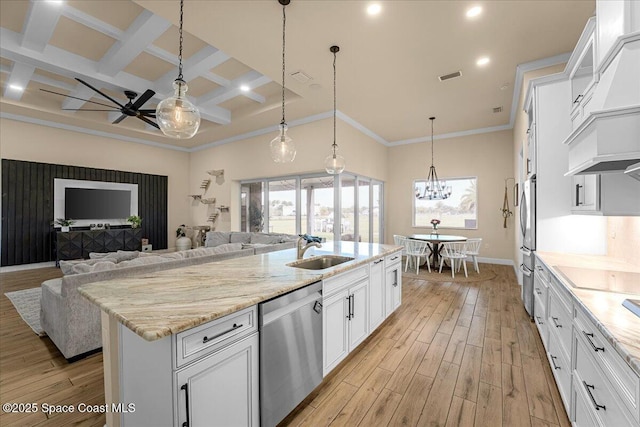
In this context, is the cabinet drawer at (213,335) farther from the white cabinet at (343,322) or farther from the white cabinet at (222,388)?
the white cabinet at (343,322)

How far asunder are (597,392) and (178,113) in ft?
11.0

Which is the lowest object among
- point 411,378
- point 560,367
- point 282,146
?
point 411,378

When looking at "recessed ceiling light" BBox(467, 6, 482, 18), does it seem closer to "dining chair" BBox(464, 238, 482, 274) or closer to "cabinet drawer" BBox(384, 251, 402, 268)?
"cabinet drawer" BBox(384, 251, 402, 268)

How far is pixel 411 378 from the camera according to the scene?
220cm

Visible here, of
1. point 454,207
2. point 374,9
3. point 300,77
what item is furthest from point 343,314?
point 454,207

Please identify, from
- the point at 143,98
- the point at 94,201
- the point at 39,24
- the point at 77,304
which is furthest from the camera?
the point at 94,201

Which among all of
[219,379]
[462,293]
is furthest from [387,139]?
[219,379]

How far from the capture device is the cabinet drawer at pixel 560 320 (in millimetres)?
1684

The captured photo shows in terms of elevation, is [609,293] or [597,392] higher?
[609,293]

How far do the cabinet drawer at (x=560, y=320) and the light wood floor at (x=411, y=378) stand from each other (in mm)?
462

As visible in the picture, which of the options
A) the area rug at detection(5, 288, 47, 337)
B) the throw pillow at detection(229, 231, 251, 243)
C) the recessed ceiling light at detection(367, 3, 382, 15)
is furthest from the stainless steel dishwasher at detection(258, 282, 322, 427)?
the throw pillow at detection(229, 231, 251, 243)

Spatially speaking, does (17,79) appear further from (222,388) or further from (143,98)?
(222,388)

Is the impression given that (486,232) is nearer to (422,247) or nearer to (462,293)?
(422,247)

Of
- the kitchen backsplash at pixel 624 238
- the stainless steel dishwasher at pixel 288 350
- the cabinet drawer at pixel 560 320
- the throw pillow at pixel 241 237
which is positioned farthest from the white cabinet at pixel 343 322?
the throw pillow at pixel 241 237
